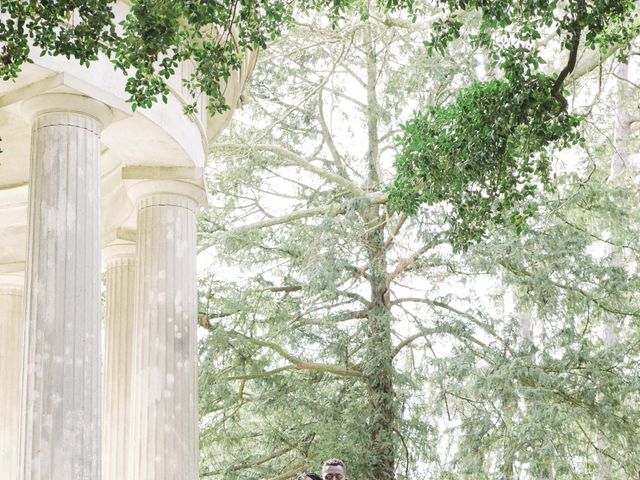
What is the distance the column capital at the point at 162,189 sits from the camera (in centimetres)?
2411

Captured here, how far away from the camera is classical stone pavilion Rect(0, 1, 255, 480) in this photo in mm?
18422

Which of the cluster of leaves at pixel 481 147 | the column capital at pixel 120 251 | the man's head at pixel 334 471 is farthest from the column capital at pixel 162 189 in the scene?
the man's head at pixel 334 471

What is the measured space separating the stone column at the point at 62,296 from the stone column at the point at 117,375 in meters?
8.08

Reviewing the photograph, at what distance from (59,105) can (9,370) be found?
50.0 ft

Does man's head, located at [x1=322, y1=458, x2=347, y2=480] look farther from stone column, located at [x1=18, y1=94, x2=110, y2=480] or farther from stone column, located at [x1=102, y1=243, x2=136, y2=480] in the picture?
stone column, located at [x1=102, y1=243, x2=136, y2=480]

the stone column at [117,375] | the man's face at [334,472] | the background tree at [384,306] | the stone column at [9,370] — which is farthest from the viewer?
the background tree at [384,306]

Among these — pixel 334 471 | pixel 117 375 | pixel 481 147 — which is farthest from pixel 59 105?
pixel 117 375

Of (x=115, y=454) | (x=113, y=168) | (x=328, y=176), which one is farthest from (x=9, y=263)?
(x=328, y=176)

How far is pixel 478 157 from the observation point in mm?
19375

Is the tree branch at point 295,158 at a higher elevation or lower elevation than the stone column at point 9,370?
higher

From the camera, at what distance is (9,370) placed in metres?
32.8

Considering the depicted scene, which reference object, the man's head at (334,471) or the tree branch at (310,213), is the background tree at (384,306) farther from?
the man's head at (334,471)

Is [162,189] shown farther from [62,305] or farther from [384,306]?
[384,306]

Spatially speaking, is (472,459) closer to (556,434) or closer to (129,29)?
(556,434)
